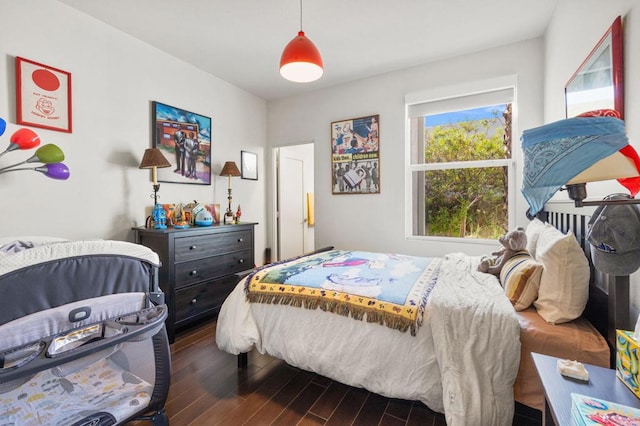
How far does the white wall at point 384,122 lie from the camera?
279cm

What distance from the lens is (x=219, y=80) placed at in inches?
139

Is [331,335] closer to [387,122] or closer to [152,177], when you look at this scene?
[152,177]

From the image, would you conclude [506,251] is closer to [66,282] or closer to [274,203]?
[66,282]

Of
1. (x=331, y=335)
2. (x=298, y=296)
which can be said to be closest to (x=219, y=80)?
(x=298, y=296)

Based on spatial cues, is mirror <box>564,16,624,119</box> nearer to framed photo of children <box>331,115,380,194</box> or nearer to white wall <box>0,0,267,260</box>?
framed photo of children <box>331,115,380,194</box>

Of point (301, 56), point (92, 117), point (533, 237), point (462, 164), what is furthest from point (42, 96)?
point (462, 164)

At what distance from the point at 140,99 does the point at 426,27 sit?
2.67m

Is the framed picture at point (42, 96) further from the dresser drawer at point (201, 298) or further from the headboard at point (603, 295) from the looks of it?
the headboard at point (603, 295)

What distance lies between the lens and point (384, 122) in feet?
11.3

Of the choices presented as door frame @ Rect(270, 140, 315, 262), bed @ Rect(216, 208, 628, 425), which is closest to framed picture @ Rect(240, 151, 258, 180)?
door frame @ Rect(270, 140, 315, 262)

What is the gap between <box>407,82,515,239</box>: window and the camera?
9.80 feet

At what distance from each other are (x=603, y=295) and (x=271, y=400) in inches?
69.4

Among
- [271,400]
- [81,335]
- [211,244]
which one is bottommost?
[271,400]

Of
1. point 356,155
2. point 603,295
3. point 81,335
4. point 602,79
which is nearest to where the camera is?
point 81,335
